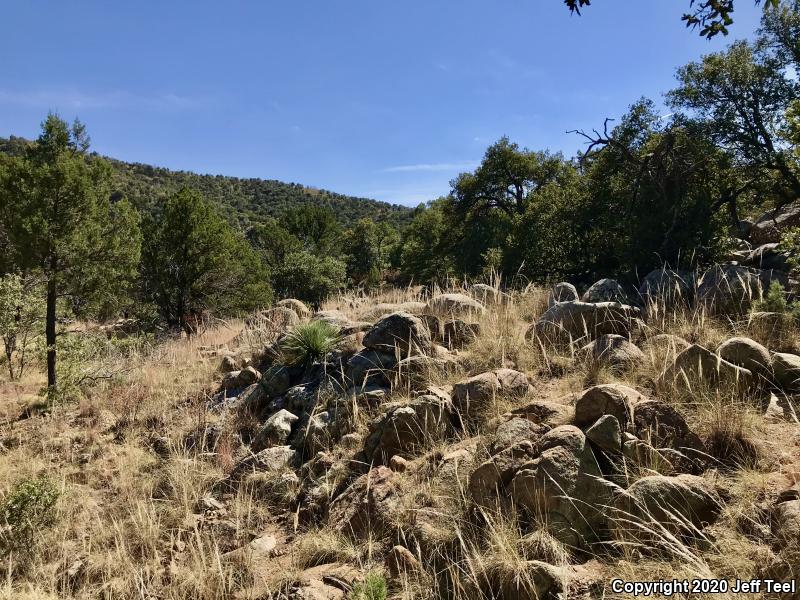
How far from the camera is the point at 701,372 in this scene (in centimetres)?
356

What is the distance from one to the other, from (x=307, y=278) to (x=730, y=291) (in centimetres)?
2195

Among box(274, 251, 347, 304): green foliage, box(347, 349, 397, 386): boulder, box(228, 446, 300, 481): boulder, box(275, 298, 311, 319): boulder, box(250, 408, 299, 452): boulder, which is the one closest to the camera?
box(228, 446, 300, 481): boulder

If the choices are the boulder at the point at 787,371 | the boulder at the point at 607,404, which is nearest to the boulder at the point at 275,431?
the boulder at the point at 607,404

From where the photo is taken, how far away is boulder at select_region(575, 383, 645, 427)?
331 cm

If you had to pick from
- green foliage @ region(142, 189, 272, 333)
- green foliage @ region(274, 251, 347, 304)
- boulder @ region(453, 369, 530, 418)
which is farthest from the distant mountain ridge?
boulder @ region(453, 369, 530, 418)

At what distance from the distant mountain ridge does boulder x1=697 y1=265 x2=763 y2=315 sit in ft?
185

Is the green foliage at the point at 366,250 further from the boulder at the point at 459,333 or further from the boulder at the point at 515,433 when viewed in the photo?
the boulder at the point at 515,433

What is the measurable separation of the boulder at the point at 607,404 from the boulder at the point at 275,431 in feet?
11.1

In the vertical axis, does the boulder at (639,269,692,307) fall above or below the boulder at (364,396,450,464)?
above

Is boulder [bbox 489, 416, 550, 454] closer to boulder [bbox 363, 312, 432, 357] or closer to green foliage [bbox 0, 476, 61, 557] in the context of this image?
boulder [bbox 363, 312, 432, 357]

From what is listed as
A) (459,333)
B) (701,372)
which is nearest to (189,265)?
(459,333)

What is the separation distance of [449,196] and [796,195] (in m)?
16.9

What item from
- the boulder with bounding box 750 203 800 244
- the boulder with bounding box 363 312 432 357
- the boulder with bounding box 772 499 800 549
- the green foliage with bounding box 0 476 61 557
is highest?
the boulder with bounding box 750 203 800 244

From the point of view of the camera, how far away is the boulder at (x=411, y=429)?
14.0 feet
